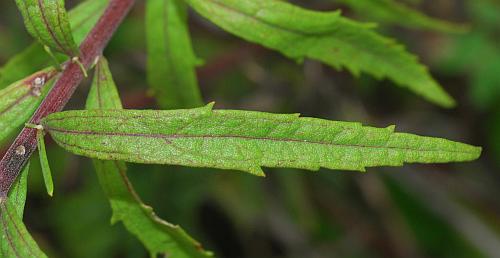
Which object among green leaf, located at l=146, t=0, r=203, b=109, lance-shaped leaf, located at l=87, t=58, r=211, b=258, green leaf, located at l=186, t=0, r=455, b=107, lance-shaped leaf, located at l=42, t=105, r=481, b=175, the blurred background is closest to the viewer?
lance-shaped leaf, located at l=42, t=105, r=481, b=175

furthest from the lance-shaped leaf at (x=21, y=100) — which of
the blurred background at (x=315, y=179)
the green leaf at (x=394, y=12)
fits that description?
the blurred background at (x=315, y=179)

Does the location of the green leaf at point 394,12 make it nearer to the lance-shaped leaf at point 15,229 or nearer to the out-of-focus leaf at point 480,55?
the out-of-focus leaf at point 480,55

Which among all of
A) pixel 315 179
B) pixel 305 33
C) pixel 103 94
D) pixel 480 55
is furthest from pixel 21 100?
pixel 480 55

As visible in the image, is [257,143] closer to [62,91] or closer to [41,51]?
[62,91]

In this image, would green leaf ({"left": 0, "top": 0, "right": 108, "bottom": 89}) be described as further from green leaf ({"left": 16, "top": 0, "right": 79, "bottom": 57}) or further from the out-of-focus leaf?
the out-of-focus leaf

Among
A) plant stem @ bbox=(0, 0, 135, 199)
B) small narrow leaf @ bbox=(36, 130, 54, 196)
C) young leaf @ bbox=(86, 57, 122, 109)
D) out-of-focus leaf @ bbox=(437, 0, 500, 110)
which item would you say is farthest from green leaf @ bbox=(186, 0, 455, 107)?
out-of-focus leaf @ bbox=(437, 0, 500, 110)

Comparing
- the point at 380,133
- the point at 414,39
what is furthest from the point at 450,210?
the point at 380,133
